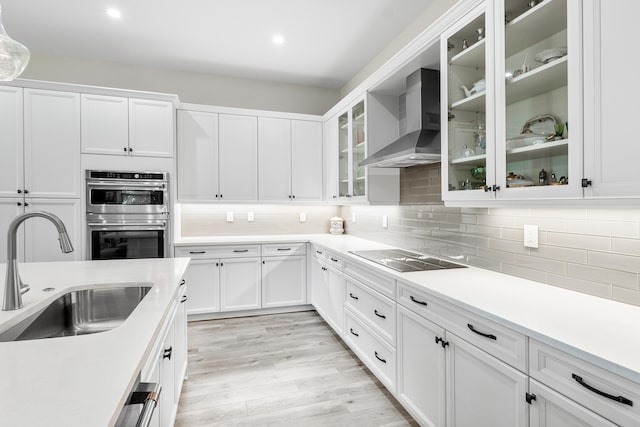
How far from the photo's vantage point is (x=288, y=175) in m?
4.20

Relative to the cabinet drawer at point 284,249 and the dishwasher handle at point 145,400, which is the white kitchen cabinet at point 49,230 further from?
the dishwasher handle at point 145,400

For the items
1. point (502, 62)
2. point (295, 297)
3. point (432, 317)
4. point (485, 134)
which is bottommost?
point (295, 297)

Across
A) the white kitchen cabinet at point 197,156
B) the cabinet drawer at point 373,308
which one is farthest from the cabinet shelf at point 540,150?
the white kitchen cabinet at point 197,156

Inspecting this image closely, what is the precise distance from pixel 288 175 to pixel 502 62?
113 inches

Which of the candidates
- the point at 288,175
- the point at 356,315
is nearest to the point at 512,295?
the point at 356,315

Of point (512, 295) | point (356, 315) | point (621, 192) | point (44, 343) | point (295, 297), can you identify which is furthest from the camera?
point (295, 297)

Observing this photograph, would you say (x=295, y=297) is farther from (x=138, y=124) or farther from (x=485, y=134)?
(x=485, y=134)

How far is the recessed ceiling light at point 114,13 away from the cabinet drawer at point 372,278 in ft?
9.46

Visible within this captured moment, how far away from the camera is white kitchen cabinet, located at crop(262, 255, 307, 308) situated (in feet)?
12.7

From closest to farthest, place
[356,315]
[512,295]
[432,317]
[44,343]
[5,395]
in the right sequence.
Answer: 1. [5,395]
2. [44,343]
3. [512,295]
4. [432,317]
5. [356,315]

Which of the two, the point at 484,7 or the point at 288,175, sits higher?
the point at 484,7

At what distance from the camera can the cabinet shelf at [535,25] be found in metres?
1.40

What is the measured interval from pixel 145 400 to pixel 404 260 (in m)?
1.99

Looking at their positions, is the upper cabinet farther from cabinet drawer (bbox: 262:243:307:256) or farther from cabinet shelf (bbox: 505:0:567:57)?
cabinet shelf (bbox: 505:0:567:57)
